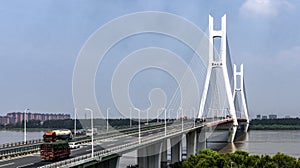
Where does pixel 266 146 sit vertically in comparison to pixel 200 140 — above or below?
below

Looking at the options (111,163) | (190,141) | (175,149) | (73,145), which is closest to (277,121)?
(190,141)

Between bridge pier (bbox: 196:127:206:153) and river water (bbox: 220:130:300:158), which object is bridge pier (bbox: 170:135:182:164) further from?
river water (bbox: 220:130:300:158)

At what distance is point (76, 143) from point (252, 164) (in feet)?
33.4

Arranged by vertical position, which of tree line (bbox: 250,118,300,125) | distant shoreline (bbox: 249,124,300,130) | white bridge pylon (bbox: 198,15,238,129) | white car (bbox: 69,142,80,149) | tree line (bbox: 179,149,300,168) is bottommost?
distant shoreline (bbox: 249,124,300,130)

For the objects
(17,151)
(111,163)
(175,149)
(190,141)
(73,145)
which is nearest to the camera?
(17,151)

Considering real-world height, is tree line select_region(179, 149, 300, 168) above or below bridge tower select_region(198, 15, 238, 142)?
below

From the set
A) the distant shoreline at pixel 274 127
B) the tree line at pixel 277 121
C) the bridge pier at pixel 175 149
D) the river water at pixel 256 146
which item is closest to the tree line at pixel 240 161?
the bridge pier at pixel 175 149

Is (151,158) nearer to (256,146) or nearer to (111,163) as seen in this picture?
(111,163)

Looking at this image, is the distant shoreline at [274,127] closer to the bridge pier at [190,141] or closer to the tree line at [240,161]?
the bridge pier at [190,141]

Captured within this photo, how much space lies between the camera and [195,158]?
→ 27.3 metres

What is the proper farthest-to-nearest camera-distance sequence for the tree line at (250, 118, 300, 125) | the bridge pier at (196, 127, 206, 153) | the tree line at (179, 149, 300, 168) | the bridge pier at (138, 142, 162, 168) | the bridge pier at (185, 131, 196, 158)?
the tree line at (250, 118, 300, 125), the bridge pier at (196, 127, 206, 153), the bridge pier at (185, 131, 196, 158), the bridge pier at (138, 142, 162, 168), the tree line at (179, 149, 300, 168)

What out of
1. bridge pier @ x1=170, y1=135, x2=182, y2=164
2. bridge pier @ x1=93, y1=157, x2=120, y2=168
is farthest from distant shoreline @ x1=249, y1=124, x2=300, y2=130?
bridge pier @ x1=93, y1=157, x2=120, y2=168

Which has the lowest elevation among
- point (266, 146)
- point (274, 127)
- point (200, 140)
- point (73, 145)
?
point (274, 127)

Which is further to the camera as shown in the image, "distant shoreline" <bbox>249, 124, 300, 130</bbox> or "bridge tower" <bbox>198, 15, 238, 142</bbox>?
"distant shoreline" <bbox>249, 124, 300, 130</bbox>
